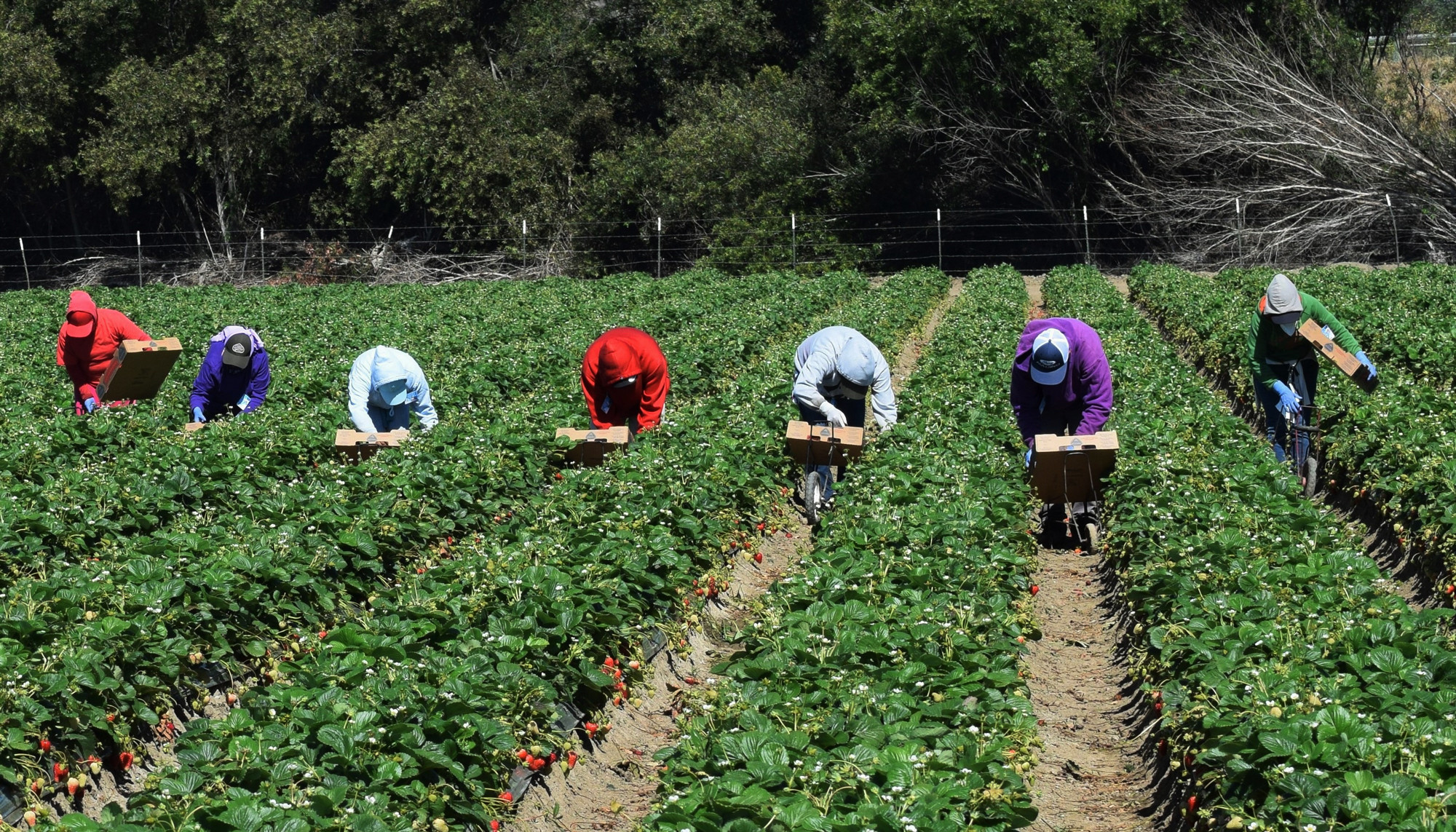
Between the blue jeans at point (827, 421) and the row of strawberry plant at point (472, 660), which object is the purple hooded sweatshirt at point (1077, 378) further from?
the row of strawberry plant at point (472, 660)

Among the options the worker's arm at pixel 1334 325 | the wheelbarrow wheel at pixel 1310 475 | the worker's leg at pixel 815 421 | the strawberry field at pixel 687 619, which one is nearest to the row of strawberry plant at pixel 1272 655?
the strawberry field at pixel 687 619

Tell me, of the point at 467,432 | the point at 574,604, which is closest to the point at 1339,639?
the point at 574,604

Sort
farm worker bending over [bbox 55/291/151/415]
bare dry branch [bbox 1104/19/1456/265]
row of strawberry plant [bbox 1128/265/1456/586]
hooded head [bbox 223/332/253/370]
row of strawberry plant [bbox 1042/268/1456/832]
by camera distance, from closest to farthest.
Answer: row of strawberry plant [bbox 1042/268/1456/832] → row of strawberry plant [bbox 1128/265/1456/586] → hooded head [bbox 223/332/253/370] → farm worker bending over [bbox 55/291/151/415] → bare dry branch [bbox 1104/19/1456/265]

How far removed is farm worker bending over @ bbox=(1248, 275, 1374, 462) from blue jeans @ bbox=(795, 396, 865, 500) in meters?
3.04

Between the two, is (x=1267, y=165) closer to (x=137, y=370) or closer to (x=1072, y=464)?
(x=1072, y=464)

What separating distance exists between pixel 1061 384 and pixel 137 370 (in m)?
7.84

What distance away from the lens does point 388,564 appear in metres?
7.80

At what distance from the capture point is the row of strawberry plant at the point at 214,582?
5.39 m

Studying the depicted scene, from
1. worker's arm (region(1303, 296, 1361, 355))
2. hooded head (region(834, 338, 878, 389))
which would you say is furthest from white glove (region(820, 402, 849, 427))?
worker's arm (region(1303, 296, 1361, 355))

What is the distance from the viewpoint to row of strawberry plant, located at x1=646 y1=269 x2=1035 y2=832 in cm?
428

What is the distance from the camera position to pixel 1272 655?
5.23 meters

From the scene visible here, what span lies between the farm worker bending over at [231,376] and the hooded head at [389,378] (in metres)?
1.47

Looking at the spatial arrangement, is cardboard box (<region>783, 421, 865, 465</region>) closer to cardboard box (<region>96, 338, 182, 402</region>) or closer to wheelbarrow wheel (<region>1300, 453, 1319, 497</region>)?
wheelbarrow wheel (<region>1300, 453, 1319, 497</region>)

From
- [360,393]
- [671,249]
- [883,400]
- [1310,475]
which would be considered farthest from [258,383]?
[671,249]
